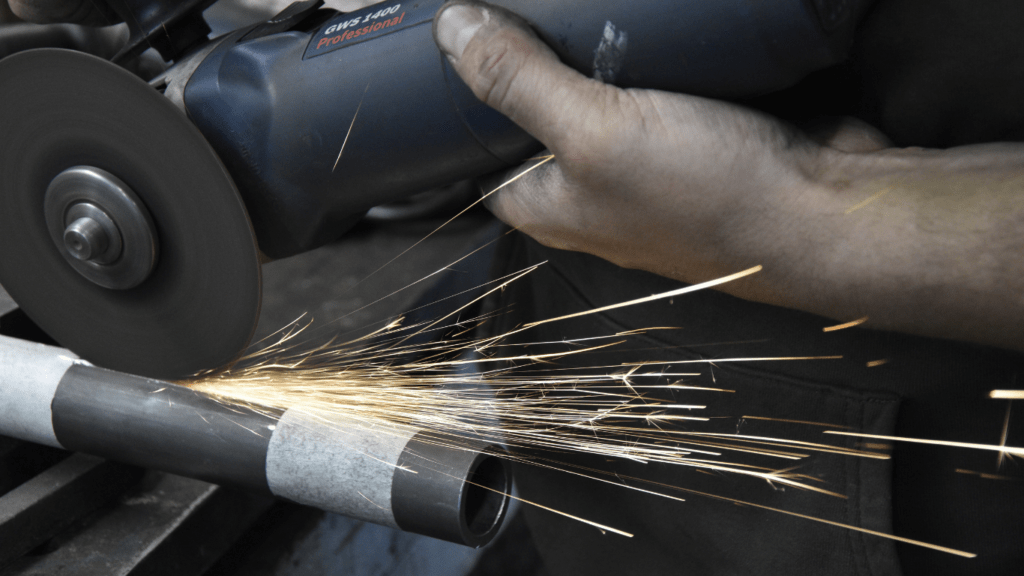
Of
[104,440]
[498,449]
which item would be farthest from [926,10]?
[104,440]

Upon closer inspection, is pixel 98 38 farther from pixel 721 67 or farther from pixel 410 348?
pixel 721 67

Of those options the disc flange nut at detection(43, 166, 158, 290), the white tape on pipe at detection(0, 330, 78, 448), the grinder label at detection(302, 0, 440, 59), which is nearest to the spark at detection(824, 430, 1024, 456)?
the grinder label at detection(302, 0, 440, 59)

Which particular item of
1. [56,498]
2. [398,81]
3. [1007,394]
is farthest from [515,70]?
[56,498]

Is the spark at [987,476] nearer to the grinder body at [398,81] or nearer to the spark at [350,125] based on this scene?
the grinder body at [398,81]

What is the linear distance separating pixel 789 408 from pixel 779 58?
0.52 metres

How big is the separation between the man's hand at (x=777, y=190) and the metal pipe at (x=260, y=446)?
1.54ft

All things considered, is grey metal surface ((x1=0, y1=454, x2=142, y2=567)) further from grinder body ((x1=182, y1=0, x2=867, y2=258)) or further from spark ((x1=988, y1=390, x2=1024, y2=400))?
spark ((x1=988, y1=390, x2=1024, y2=400))

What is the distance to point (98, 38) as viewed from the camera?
1.59 metres

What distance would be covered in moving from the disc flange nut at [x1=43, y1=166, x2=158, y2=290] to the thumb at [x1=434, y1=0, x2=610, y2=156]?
1.89 ft

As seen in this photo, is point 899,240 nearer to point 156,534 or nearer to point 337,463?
point 337,463

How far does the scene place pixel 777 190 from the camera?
2.52 feet

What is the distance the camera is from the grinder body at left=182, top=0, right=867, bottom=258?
71 cm

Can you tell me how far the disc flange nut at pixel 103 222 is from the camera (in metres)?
0.98

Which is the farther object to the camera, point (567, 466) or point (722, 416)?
point (567, 466)
